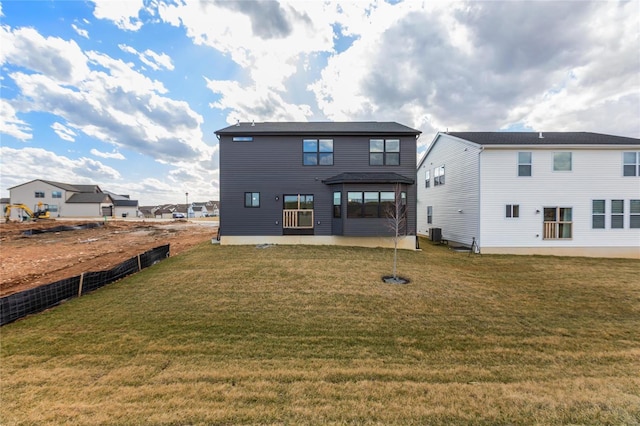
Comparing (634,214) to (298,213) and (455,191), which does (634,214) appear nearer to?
(455,191)

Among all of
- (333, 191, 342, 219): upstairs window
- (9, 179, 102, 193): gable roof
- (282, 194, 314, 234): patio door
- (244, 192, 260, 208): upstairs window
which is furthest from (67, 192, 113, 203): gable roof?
(333, 191, 342, 219): upstairs window

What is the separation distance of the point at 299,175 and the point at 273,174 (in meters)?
1.47

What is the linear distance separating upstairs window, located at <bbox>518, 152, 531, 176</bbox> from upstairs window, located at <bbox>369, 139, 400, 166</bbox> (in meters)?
6.35

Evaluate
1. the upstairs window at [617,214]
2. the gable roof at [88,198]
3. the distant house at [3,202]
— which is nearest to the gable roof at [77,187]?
the gable roof at [88,198]

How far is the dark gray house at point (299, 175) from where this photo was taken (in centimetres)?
1335

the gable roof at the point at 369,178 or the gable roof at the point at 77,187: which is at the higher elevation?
the gable roof at the point at 77,187

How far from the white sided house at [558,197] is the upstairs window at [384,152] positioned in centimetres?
430

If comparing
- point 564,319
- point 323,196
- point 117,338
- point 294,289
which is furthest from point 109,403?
point 323,196

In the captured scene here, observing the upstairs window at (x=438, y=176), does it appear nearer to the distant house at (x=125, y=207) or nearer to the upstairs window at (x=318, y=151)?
the upstairs window at (x=318, y=151)

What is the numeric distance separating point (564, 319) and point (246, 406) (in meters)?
7.28

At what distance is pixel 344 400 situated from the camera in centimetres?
310

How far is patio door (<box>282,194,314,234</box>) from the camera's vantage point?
13.6 m

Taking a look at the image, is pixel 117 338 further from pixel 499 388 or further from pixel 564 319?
pixel 564 319

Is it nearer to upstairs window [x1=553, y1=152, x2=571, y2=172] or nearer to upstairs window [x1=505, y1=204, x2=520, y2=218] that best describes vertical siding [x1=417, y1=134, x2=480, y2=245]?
upstairs window [x1=505, y1=204, x2=520, y2=218]
